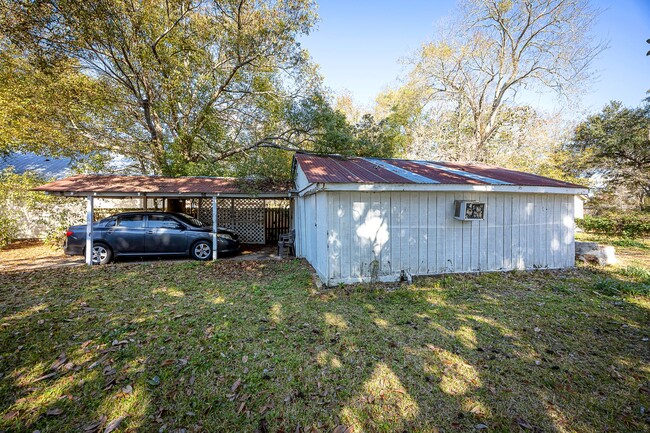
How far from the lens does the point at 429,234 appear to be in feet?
19.6

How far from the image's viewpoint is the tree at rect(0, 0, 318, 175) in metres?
8.26

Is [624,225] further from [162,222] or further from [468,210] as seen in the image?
[162,222]

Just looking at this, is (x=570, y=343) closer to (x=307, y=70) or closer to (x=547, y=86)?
(x=307, y=70)

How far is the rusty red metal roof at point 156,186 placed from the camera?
281 inches

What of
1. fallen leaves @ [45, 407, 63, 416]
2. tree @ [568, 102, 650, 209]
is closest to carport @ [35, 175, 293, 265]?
fallen leaves @ [45, 407, 63, 416]

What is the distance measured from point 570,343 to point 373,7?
11700mm

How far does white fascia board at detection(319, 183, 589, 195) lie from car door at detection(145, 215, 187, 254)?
503cm

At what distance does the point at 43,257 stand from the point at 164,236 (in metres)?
4.12

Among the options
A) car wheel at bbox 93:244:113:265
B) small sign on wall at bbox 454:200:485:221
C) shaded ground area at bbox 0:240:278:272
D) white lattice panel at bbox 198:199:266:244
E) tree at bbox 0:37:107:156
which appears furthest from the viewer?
white lattice panel at bbox 198:199:266:244

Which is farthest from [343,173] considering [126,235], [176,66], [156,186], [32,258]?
[32,258]

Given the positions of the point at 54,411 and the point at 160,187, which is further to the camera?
the point at 160,187

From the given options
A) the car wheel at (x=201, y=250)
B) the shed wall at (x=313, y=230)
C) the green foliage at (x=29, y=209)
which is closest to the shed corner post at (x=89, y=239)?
the car wheel at (x=201, y=250)

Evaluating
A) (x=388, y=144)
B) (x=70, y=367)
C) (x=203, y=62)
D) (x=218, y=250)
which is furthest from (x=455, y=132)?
(x=70, y=367)

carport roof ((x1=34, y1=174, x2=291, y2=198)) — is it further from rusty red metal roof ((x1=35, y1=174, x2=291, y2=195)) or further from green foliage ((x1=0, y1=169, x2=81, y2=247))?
green foliage ((x1=0, y1=169, x2=81, y2=247))
